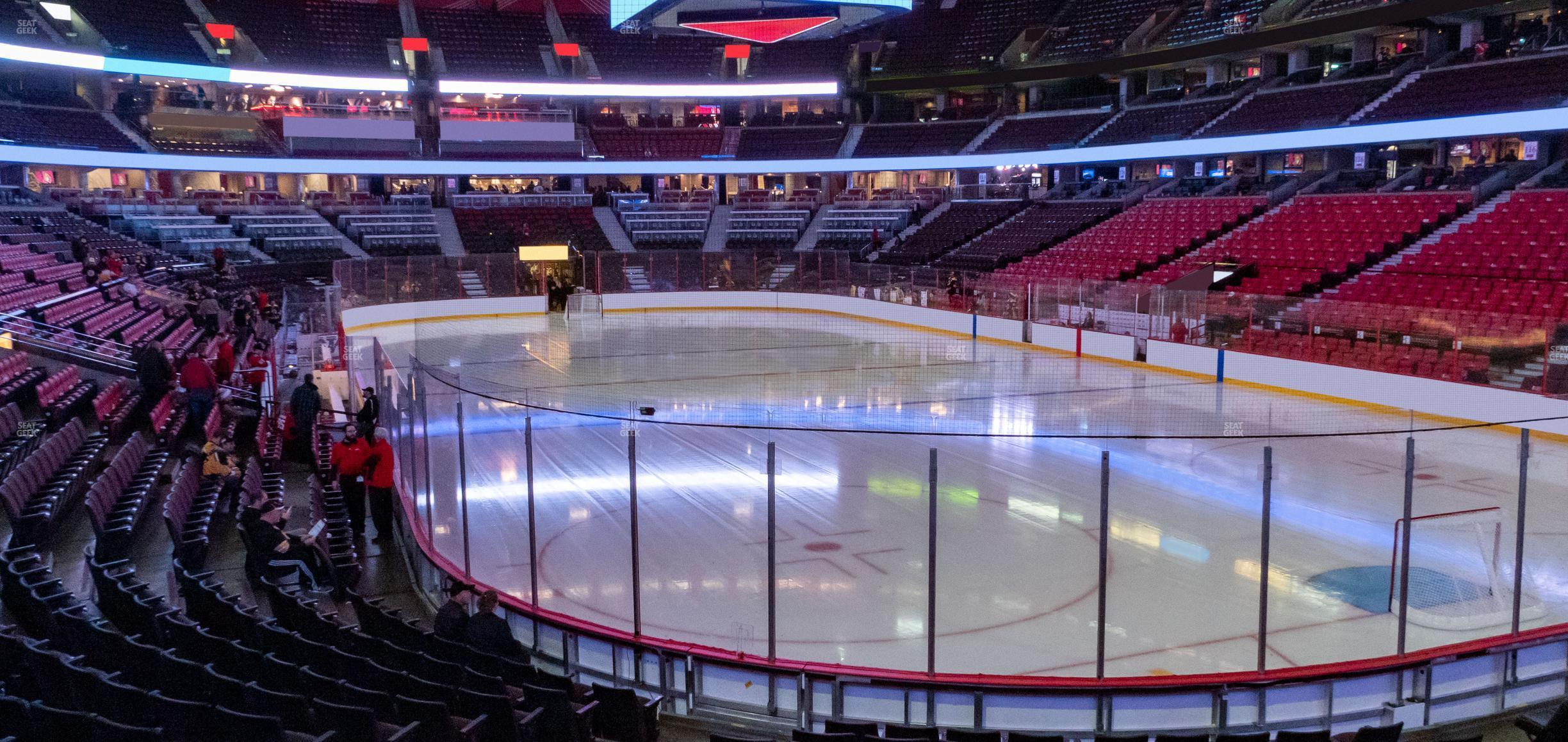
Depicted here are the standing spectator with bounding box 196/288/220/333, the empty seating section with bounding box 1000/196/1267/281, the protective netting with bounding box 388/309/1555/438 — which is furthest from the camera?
the empty seating section with bounding box 1000/196/1267/281

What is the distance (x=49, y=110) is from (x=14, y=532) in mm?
40176

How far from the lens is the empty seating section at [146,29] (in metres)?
44.6

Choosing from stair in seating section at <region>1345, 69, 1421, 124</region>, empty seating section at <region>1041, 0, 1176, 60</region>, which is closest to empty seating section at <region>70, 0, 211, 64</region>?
empty seating section at <region>1041, 0, 1176, 60</region>

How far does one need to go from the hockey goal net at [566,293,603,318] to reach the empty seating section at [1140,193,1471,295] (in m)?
17.5

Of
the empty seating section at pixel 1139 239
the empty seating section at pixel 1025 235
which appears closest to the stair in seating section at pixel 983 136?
the empty seating section at pixel 1025 235

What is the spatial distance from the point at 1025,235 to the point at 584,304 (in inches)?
599

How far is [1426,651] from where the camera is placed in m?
7.62

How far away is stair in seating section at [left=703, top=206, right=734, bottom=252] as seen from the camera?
47.1 metres

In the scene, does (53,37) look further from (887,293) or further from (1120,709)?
(1120,709)

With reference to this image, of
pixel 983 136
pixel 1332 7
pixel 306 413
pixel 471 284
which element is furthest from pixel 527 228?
pixel 306 413

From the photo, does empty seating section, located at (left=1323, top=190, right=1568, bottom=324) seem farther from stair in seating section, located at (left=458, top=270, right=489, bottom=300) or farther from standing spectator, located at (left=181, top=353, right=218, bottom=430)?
stair in seating section, located at (left=458, top=270, right=489, bottom=300)

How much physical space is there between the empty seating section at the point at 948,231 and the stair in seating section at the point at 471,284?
14.8 m

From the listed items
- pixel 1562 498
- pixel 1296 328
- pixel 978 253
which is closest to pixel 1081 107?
pixel 978 253

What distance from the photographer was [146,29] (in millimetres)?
46188
